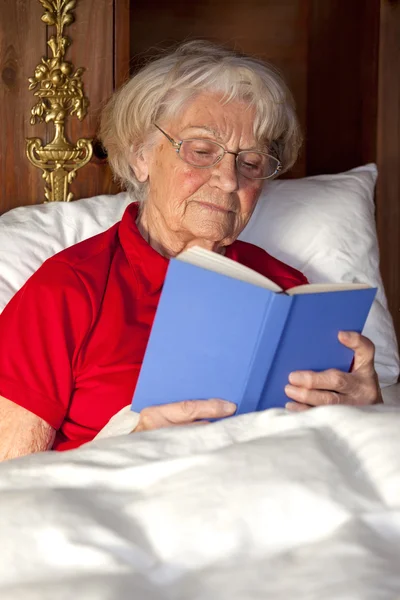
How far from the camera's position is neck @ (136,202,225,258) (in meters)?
1.73

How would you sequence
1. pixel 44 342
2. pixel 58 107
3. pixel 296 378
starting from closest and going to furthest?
pixel 296 378
pixel 44 342
pixel 58 107

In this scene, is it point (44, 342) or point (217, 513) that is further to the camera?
point (44, 342)

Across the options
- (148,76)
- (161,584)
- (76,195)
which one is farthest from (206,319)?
(76,195)

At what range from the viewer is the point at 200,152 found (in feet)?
5.55

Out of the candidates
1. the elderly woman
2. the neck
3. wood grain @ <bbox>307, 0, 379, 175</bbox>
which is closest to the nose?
the elderly woman

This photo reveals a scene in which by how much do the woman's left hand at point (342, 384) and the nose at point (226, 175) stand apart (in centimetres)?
41

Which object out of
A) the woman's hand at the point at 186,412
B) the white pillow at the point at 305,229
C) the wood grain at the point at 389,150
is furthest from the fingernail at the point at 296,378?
the wood grain at the point at 389,150

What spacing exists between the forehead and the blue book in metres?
0.43

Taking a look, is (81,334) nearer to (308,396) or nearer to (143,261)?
(143,261)

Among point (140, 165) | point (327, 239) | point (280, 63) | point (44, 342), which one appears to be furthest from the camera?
point (280, 63)

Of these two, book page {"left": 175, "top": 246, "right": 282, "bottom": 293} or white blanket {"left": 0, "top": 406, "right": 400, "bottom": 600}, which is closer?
white blanket {"left": 0, "top": 406, "right": 400, "bottom": 600}

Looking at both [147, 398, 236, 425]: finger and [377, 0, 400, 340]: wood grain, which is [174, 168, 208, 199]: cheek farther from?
[377, 0, 400, 340]: wood grain

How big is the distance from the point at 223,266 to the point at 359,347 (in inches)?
10.9

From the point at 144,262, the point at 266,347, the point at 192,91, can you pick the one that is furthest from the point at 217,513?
the point at 192,91
